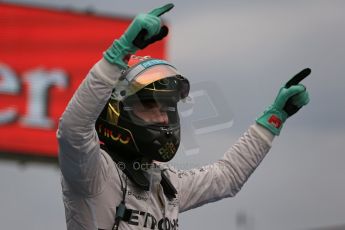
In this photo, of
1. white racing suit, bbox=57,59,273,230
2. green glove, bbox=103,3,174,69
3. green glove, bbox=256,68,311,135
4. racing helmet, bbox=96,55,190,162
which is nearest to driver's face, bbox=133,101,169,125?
racing helmet, bbox=96,55,190,162

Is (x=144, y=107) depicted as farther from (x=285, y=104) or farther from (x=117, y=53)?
(x=285, y=104)

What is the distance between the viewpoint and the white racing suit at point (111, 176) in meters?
3.81

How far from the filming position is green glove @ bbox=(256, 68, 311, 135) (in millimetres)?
4824

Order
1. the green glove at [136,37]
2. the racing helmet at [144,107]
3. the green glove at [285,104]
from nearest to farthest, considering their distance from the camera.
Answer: the green glove at [136,37], the racing helmet at [144,107], the green glove at [285,104]

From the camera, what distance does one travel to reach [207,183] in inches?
190

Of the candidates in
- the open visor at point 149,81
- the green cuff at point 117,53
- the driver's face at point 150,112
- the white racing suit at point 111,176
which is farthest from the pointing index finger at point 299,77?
the green cuff at point 117,53

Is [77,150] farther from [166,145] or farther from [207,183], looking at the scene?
[207,183]

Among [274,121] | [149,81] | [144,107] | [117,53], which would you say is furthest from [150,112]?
[274,121]

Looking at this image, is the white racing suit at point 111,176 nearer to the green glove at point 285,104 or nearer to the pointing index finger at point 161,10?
the green glove at point 285,104

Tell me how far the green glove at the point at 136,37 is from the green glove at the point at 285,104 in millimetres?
1188

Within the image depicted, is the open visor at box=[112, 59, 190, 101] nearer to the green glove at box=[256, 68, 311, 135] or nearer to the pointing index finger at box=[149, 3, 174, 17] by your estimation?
the pointing index finger at box=[149, 3, 174, 17]

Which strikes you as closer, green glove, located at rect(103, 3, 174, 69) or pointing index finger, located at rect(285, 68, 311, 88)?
green glove, located at rect(103, 3, 174, 69)

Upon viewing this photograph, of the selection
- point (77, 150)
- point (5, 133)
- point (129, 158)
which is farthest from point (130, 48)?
point (5, 133)

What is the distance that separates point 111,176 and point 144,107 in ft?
1.21
